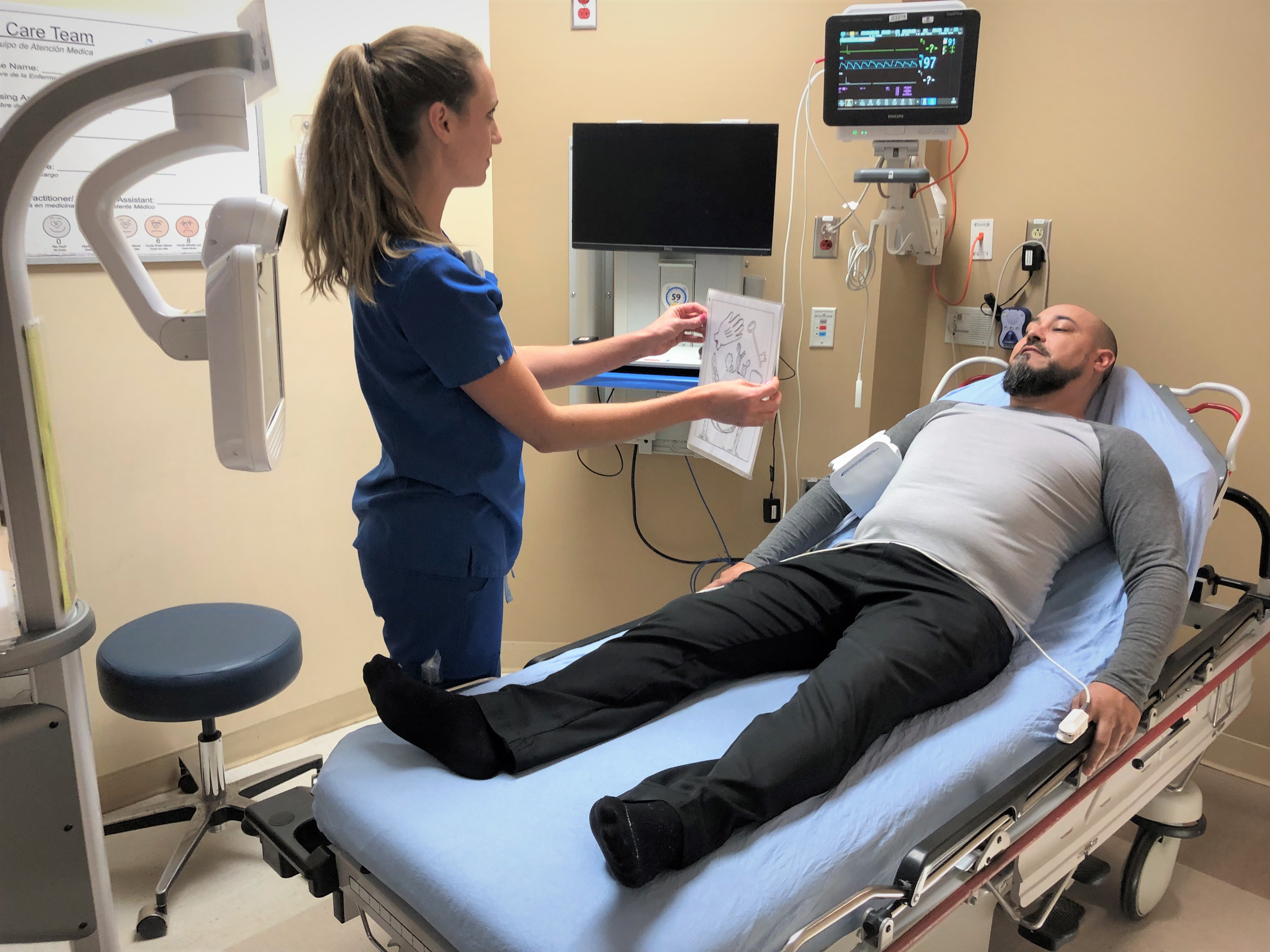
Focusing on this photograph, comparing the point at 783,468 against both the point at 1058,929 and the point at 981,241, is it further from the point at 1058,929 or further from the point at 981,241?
the point at 1058,929

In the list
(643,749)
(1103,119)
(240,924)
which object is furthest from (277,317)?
(1103,119)

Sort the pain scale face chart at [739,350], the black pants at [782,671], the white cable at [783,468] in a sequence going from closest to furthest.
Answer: the black pants at [782,671], the pain scale face chart at [739,350], the white cable at [783,468]

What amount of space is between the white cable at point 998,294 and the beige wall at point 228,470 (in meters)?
1.67

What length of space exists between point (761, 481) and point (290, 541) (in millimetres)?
1517

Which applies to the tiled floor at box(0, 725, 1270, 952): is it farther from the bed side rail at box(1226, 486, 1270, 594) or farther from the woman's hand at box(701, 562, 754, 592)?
the woman's hand at box(701, 562, 754, 592)

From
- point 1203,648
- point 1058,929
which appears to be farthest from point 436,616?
point 1203,648

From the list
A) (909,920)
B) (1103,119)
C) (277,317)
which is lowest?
(909,920)

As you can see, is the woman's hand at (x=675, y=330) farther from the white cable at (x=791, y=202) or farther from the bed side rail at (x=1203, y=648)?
the bed side rail at (x=1203, y=648)

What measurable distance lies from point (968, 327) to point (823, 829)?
215cm

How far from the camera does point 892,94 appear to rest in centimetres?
231

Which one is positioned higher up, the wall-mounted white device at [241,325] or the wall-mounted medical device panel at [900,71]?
the wall-mounted medical device panel at [900,71]

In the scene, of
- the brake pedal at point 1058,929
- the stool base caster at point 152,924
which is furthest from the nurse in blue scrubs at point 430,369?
the brake pedal at point 1058,929

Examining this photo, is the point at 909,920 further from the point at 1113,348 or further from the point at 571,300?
the point at 571,300

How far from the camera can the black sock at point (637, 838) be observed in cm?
117
